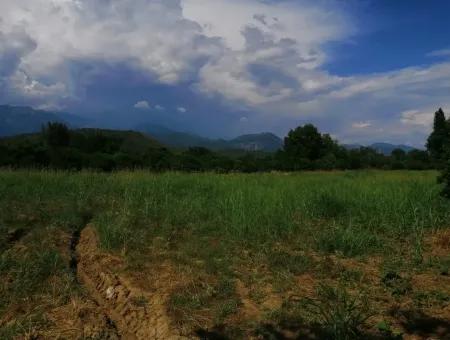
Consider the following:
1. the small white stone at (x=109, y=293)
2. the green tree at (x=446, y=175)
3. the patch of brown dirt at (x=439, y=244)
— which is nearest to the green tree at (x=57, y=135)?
the green tree at (x=446, y=175)

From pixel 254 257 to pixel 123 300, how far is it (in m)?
1.71

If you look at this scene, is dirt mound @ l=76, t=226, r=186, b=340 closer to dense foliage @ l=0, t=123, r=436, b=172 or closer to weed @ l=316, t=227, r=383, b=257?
weed @ l=316, t=227, r=383, b=257

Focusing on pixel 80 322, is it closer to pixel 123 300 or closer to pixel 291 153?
pixel 123 300

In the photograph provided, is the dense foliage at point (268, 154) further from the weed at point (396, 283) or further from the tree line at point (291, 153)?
the weed at point (396, 283)

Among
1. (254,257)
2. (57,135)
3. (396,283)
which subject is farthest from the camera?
(57,135)

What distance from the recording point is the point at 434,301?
14.6ft

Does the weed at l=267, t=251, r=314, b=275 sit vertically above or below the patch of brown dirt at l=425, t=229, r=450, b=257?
below

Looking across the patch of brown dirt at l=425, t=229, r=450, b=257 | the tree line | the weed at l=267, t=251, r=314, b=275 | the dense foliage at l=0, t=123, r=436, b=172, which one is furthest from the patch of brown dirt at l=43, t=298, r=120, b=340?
the tree line

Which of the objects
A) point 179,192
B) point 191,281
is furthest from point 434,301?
point 179,192

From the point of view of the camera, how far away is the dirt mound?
4146mm

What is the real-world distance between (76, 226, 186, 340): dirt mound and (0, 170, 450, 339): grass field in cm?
11

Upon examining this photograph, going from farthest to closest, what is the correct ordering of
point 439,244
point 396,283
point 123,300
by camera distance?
point 439,244 → point 396,283 → point 123,300

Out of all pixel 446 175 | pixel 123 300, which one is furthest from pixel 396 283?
pixel 446 175

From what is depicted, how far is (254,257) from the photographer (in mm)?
5684
